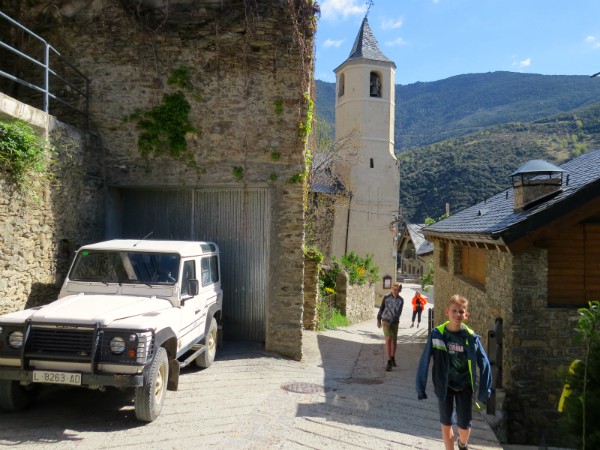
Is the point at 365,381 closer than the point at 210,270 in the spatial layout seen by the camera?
No

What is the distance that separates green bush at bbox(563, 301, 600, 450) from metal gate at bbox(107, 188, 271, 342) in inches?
220

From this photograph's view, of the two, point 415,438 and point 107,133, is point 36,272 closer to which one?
point 107,133

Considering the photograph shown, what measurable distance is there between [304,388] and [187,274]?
2421 mm

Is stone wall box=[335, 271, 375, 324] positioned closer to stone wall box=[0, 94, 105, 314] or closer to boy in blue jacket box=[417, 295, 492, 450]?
stone wall box=[0, 94, 105, 314]

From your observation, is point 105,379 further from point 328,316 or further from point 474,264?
point 328,316

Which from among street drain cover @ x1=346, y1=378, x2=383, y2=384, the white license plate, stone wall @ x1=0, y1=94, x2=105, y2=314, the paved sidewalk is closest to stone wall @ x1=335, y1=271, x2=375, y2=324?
street drain cover @ x1=346, y1=378, x2=383, y2=384

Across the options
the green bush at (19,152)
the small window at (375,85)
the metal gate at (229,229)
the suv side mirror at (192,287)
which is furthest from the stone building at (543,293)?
the small window at (375,85)

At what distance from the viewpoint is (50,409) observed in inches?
235

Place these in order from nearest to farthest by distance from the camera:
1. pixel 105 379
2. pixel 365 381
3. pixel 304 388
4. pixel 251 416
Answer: pixel 105 379 → pixel 251 416 → pixel 304 388 → pixel 365 381

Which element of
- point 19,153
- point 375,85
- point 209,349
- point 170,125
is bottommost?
point 209,349

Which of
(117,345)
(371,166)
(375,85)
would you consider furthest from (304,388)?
(375,85)

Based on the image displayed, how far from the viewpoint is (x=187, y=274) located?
721 cm

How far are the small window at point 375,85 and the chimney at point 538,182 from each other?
2629 centimetres

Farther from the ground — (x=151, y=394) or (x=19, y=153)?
(x=19, y=153)
